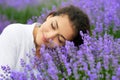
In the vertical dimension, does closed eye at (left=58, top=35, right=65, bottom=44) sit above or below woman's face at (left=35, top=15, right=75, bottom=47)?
below

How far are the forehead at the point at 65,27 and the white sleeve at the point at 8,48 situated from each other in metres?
0.36

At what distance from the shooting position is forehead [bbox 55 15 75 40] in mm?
2684

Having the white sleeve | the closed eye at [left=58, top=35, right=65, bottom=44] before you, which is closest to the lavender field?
the closed eye at [left=58, top=35, right=65, bottom=44]

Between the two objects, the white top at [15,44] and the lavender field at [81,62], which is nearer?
the lavender field at [81,62]

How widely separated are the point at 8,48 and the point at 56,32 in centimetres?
39

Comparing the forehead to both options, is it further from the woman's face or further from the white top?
the white top

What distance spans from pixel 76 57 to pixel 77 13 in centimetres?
57

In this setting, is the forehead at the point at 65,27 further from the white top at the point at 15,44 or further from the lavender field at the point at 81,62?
the white top at the point at 15,44

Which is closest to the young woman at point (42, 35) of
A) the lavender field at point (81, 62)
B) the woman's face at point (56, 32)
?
the woman's face at point (56, 32)

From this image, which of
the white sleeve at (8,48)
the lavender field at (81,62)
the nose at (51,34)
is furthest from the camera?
the white sleeve at (8,48)

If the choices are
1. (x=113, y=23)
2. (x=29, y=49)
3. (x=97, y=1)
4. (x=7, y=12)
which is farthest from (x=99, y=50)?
(x=7, y=12)

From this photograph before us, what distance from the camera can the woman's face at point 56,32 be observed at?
264cm

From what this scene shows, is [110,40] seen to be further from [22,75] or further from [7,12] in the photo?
[7,12]

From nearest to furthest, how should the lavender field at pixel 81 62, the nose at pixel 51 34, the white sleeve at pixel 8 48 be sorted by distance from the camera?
the lavender field at pixel 81 62, the nose at pixel 51 34, the white sleeve at pixel 8 48
